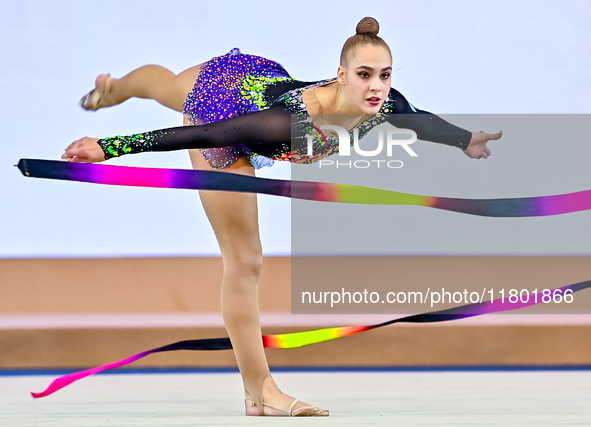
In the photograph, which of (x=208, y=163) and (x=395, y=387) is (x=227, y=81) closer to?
(x=208, y=163)

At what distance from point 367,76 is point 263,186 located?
332 millimetres

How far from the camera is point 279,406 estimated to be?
69.4 inches

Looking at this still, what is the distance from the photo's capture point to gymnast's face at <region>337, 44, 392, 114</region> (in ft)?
5.48

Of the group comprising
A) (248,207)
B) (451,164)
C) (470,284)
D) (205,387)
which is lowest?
(205,387)

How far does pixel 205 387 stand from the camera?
7.83 feet

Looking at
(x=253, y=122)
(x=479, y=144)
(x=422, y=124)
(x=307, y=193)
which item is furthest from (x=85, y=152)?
(x=479, y=144)

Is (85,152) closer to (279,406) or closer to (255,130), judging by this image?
(255,130)

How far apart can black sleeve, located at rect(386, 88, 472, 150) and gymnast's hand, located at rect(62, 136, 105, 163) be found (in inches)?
26.5

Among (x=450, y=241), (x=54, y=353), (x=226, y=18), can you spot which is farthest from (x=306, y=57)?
(x=54, y=353)

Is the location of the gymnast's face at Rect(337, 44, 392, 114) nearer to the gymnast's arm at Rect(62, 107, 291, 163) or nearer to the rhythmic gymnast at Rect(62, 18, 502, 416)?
the rhythmic gymnast at Rect(62, 18, 502, 416)

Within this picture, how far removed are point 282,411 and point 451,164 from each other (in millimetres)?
1403

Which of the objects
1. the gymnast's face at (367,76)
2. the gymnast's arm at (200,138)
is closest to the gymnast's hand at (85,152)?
the gymnast's arm at (200,138)

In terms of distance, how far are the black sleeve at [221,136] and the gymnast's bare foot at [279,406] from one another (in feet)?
1.77

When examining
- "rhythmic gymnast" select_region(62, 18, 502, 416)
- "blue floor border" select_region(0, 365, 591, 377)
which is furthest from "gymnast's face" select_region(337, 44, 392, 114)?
"blue floor border" select_region(0, 365, 591, 377)
